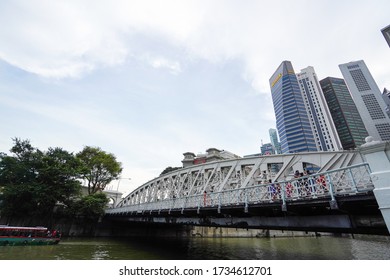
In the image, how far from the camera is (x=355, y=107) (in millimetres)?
133750

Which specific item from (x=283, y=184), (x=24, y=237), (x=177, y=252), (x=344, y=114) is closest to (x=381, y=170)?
(x=283, y=184)

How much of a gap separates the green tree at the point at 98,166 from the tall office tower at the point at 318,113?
106 metres

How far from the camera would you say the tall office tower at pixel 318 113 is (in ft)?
359

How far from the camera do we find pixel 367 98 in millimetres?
133125

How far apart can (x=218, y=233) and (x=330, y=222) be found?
40910 millimetres

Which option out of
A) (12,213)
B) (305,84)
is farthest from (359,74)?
(12,213)

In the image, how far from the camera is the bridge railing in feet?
24.1

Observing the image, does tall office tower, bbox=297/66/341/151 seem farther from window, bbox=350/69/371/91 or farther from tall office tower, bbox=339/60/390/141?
window, bbox=350/69/371/91

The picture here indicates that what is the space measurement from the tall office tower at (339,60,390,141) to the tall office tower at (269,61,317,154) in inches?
1776

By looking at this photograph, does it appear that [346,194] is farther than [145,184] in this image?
No

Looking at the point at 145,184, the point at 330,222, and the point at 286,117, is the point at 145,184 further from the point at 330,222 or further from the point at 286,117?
the point at 286,117

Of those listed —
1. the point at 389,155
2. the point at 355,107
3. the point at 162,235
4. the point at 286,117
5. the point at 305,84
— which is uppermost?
the point at 305,84

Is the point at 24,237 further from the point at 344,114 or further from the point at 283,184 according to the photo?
the point at 344,114

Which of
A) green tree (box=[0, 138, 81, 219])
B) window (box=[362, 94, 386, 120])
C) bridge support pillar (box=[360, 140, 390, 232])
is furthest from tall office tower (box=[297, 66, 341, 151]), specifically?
bridge support pillar (box=[360, 140, 390, 232])
